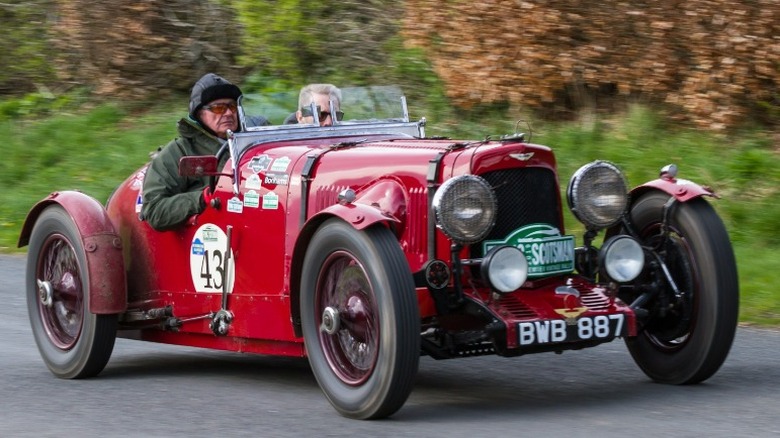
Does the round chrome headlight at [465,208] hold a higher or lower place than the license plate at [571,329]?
higher

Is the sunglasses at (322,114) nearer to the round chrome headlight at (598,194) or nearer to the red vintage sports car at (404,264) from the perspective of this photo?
the red vintage sports car at (404,264)

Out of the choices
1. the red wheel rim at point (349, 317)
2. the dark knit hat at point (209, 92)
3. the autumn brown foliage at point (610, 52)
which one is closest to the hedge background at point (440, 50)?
the autumn brown foliage at point (610, 52)

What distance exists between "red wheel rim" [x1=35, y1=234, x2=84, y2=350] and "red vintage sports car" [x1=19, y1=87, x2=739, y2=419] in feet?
0.50

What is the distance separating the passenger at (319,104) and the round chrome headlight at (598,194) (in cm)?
168

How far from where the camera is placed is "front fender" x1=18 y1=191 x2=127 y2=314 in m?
7.00

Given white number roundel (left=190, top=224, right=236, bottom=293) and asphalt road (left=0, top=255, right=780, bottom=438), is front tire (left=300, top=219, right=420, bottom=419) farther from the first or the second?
white number roundel (left=190, top=224, right=236, bottom=293)

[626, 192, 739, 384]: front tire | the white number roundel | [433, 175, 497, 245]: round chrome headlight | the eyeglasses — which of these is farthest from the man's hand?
[626, 192, 739, 384]: front tire

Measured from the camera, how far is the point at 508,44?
12.1m

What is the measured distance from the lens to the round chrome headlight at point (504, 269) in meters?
5.75

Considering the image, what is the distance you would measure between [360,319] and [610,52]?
22.1ft

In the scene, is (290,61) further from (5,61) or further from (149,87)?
(5,61)

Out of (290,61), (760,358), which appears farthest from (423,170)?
(290,61)

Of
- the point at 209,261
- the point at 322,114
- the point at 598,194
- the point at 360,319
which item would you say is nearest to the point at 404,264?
the point at 360,319

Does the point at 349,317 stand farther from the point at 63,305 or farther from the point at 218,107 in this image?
the point at 63,305
